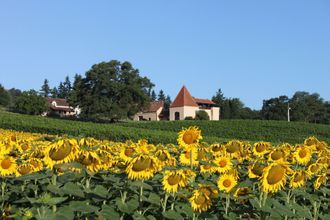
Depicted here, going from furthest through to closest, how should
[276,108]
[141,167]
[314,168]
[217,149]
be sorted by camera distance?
1. [276,108]
2. [217,149]
3. [314,168]
4. [141,167]

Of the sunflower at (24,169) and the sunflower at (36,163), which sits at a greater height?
the sunflower at (36,163)

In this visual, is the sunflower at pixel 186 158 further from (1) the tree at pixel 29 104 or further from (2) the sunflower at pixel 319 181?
(1) the tree at pixel 29 104

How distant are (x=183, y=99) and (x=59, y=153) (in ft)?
237

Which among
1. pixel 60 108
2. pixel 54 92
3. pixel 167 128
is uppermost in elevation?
pixel 54 92

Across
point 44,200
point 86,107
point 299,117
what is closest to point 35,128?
point 44,200

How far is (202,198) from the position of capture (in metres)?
3.41

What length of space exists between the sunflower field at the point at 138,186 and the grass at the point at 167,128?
19.9 m

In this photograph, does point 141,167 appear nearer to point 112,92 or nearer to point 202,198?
point 202,198

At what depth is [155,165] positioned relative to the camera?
317 cm

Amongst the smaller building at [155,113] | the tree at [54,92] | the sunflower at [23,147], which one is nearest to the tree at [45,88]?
the tree at [54,92]

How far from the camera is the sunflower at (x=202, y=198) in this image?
3.38 metres

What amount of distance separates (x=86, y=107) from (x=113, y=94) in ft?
12.6

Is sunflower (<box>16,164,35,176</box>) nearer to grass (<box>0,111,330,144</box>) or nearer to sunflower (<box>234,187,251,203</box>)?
sunflower (<box>234,187,251,203</box>)

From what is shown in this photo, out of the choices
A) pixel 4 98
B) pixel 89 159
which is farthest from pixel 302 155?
pixel 4 98
